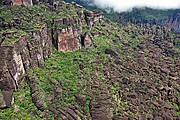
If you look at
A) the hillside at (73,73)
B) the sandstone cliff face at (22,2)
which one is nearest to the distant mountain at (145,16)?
the hillside at (73,73)

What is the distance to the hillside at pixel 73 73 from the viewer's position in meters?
35.5

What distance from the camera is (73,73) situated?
45438 millimetres

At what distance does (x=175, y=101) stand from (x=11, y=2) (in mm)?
35651

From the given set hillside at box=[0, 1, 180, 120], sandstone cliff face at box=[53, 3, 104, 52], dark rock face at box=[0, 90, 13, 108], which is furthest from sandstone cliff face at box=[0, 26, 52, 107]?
sandstone cliff face at box=[53, 3, 104, 52]

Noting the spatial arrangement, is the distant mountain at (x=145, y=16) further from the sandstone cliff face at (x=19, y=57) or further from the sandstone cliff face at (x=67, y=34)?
the sandstone cliff face at (x=19, y=57)

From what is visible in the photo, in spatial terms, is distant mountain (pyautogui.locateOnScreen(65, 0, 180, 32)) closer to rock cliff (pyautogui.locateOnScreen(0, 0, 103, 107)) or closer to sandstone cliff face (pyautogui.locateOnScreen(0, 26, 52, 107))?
rock cliff (pyautogui.locateOnScreen(0, 0, 103, 107))

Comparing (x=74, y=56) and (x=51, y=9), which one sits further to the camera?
(x=51, y=9)

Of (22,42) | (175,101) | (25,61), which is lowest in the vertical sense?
(175,101)

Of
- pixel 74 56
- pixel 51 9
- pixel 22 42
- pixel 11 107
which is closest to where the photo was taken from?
pixel 11 107

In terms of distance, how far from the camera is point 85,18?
66.4m

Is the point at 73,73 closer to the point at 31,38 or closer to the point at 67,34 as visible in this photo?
the point at 31,38

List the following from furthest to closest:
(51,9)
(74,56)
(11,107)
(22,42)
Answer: (51,9) < (74,56) < (22,42) < (11,107)

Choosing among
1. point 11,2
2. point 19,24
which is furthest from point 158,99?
point 11,2

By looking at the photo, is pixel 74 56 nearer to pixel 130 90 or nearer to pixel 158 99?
pixel 130 90
